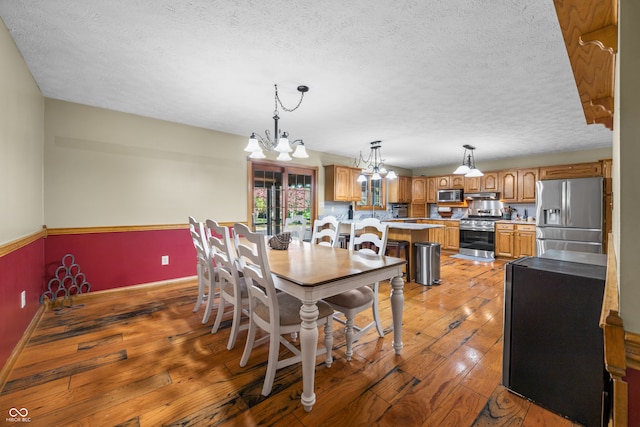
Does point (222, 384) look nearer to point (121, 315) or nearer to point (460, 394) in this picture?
point (460, 394)

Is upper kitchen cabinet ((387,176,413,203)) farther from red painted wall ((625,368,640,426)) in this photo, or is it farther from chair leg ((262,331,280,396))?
red painted wall ((625,368,640,426))

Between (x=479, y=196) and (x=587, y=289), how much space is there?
19.2 ft

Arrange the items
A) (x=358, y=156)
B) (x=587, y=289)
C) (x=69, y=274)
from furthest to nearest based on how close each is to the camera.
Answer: (x=358, y=156), (x=69, y=274), (x=587, y=289)

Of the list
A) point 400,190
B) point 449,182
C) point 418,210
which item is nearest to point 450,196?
point 449,182

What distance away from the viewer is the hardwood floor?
151cm

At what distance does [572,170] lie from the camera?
5.41m

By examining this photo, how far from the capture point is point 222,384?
1762 millimetres

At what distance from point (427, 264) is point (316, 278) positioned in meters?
2.76

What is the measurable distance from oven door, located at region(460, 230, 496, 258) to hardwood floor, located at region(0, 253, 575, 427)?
356cm

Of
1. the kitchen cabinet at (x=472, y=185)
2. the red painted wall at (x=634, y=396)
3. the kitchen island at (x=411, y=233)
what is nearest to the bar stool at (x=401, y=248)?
the kitchen island at (x=411, y=233)

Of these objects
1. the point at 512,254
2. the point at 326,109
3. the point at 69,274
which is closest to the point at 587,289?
the point at 326,109

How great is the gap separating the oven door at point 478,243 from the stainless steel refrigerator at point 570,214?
37.8 inches

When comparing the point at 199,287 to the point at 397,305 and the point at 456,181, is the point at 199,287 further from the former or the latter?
the point at 456,181

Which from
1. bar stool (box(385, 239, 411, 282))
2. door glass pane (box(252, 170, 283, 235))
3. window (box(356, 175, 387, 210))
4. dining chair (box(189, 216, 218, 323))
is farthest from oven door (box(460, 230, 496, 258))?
dining chair (box(189, 216, 218, 323))
